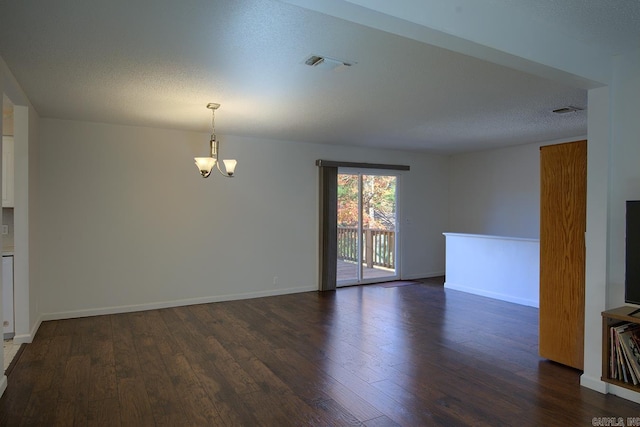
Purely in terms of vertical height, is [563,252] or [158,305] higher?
[563,252]

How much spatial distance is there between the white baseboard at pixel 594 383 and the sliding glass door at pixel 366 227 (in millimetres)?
4274

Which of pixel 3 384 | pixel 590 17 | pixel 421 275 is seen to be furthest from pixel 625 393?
pixel 421 275

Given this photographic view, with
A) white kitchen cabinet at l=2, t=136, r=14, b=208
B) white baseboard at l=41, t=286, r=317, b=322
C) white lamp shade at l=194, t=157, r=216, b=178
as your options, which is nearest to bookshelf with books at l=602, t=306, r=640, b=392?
white lamp shade at l=194, t=157, r=216, b=178

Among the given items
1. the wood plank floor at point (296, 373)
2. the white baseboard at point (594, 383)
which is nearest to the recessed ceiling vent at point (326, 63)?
the wood plank floor at point (296, 373)

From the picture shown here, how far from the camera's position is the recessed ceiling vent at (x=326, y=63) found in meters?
2.89

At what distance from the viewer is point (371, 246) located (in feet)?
24.9

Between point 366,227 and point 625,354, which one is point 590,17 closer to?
point 625,354

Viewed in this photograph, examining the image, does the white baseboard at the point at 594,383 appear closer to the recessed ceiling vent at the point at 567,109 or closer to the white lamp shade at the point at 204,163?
the recessed ceiling vent at the point at 567,109

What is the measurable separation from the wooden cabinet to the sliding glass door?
3.78 meters

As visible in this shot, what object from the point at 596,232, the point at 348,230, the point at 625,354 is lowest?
the point at 625,354

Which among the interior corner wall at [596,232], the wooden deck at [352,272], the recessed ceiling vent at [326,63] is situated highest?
the recessed ceiling vent at [326,63]

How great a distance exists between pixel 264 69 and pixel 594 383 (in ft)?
11.4

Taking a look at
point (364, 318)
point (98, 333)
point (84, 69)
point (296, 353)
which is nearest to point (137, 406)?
point (296, 353)

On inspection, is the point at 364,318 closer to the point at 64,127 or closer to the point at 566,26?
the point at 566,26
